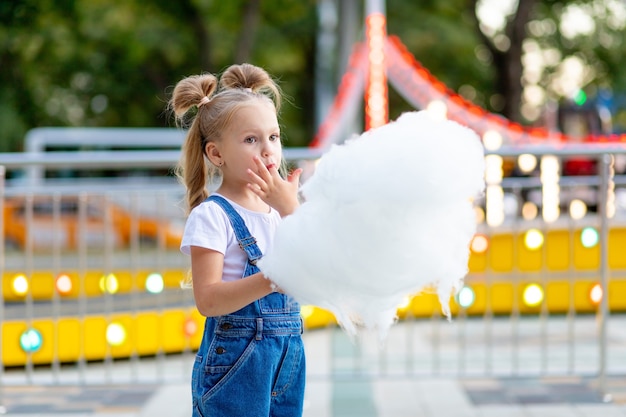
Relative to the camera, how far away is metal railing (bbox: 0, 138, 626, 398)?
475 cm

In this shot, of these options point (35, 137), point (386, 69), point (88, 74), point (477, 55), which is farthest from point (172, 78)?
point (386, 69)

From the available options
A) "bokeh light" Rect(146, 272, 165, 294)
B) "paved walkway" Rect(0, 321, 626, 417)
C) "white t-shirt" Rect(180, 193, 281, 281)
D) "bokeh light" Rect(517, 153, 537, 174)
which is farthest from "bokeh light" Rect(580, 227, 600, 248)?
"white t-shirt" Rect(180, 193, 281, 281)

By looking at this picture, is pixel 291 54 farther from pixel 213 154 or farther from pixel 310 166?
pixel 213 154

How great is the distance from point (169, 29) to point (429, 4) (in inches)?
254

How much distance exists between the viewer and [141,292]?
6109 mm

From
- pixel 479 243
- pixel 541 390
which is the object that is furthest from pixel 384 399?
pixel 479 243

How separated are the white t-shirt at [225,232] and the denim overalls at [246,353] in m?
0.02

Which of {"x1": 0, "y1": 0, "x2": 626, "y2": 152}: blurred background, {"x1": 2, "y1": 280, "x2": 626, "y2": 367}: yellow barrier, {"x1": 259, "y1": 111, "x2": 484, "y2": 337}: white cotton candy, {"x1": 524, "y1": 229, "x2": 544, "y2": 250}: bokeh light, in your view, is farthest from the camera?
{"x1": 0, "y1": 0, "x2": 626, "y2": 152}: blurred background

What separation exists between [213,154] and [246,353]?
1.57ft

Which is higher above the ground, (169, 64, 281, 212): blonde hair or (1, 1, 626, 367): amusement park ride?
(169, 64, 281, 212): blonde hair

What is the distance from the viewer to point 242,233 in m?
2.13

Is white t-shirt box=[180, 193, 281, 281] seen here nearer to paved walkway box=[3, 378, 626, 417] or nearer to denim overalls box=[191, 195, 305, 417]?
denim overalls box=[191, 195, 305, 417]

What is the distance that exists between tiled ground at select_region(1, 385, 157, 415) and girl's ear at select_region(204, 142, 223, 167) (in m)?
2.75

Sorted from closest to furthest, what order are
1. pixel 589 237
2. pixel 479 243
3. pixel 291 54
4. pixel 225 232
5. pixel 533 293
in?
pixel 225 232, pixel 589 237, pixel 533 293, pixel 479 243, pixel 291 54
